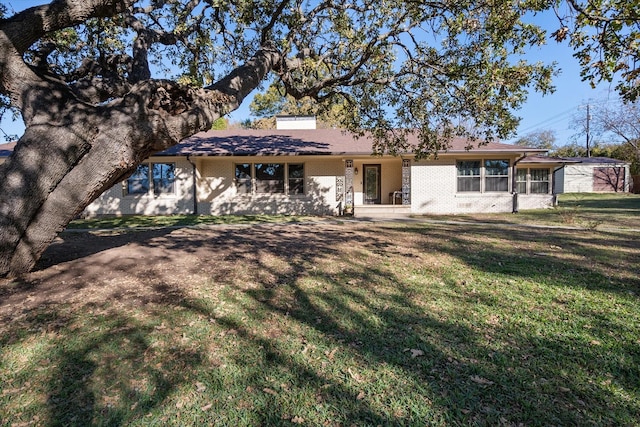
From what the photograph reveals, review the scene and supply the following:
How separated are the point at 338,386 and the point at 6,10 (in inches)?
411

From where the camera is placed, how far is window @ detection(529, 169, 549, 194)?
59.8ft

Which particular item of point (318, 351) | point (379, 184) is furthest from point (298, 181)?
point (318, 351)

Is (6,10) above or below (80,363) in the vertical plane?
above

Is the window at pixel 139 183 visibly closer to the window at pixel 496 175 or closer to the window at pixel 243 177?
the window at pixel 243 177

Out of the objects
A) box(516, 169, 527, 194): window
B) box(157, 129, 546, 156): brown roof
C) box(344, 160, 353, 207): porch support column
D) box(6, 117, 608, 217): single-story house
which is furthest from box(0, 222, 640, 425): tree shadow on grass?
box(516, 169, 527, 194): window

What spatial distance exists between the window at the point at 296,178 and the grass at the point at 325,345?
33.3 feet

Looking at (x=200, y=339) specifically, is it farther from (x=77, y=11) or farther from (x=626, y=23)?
(x=626, y=23)

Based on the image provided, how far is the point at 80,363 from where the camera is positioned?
9.37ft

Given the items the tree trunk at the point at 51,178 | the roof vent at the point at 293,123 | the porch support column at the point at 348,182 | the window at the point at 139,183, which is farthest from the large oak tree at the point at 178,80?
the roof vent at the point at 293,123

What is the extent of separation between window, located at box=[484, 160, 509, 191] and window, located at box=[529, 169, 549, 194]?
140 inches

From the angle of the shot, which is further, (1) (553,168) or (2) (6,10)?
(1) (553,168)

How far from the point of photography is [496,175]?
15938 mm

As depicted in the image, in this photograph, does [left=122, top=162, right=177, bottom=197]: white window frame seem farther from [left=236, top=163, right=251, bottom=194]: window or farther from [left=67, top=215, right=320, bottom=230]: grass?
[left=236, top=163, right=251, bottom=194]: window

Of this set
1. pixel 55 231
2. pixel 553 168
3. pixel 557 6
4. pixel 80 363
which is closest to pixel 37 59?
pixel 55 231
